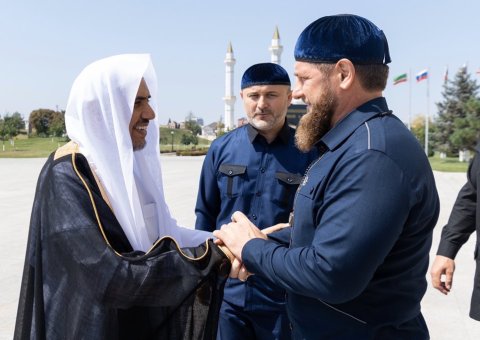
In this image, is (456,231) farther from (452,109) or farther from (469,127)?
(452,109)

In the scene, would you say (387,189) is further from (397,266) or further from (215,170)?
(215,170)

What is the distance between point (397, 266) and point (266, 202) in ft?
4.59

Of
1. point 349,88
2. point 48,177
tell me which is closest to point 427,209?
point 349,88

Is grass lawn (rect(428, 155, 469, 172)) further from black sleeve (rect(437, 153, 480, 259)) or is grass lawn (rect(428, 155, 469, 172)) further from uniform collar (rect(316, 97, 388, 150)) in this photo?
uniform collar (rect(316, 97, 388, 150))

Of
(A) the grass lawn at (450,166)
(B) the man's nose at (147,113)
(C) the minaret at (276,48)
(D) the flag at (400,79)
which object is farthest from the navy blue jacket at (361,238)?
(C) the minaret at (276,48)

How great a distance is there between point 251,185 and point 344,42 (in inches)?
58.3

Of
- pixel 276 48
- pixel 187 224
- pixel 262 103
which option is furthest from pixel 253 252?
pixel 276 48

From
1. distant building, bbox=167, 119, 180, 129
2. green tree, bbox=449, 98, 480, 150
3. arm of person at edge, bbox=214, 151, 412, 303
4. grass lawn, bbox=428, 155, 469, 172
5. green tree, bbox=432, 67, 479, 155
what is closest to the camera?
arm of person at edge, bbox=214, 151, 412, 303

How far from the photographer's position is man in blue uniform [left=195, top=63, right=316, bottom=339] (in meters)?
2.65

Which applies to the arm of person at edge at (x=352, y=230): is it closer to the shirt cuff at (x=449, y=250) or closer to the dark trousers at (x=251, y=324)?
the dark trousers at (x=251, y=324)

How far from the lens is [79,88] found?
200cm

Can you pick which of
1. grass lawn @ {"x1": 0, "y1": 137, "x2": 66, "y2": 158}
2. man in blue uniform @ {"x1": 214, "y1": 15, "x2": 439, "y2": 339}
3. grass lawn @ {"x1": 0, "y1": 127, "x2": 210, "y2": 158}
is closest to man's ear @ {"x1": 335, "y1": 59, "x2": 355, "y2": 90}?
man in blue uniform @ {"x1": 214, "y1": 15, "x2": 439, "y2": 339}

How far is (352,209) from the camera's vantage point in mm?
1336

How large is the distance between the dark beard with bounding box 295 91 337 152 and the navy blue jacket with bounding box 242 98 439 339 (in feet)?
0.24
